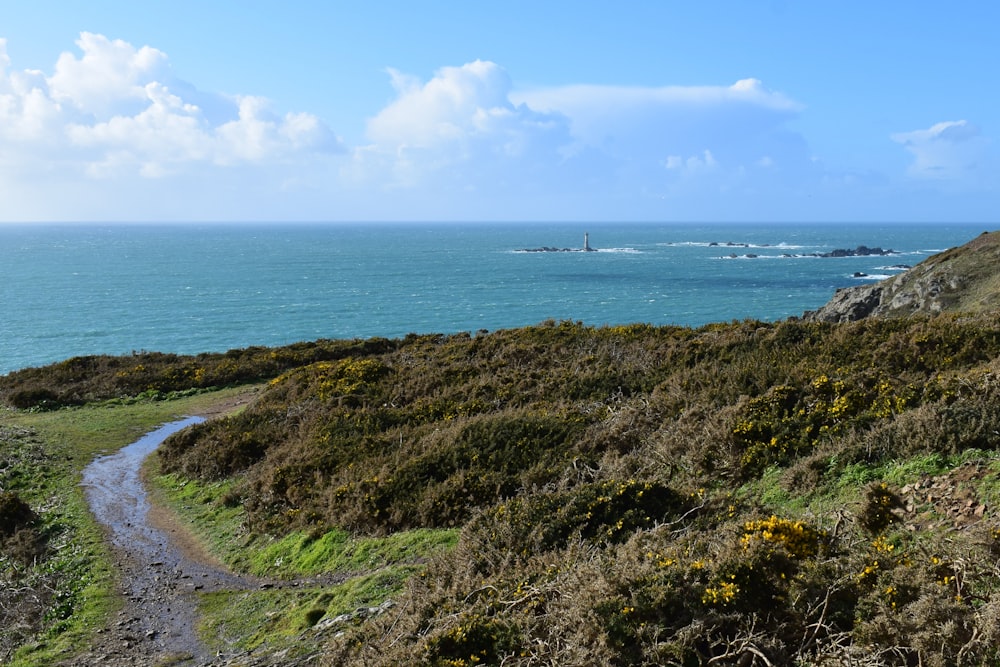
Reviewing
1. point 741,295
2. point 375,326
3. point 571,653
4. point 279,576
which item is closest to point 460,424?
point 279,576

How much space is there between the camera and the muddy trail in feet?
34.3

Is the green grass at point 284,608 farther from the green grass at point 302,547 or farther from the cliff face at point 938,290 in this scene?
the cliff face at point 938,290

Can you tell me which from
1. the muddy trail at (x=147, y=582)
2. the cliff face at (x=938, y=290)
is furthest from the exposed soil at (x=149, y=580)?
the cliff face at (x=938, y=290)

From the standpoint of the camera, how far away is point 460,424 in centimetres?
1716

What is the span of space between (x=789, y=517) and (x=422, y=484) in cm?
757

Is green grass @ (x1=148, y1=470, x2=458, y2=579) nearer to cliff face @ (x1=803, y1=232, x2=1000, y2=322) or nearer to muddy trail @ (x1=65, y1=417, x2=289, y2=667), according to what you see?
muddy trail @ (x1=65, y1=417, x2=289, y2=667)

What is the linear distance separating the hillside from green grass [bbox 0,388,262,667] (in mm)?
460

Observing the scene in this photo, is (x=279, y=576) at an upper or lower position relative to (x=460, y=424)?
lower

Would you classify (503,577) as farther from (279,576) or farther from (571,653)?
(279,576)

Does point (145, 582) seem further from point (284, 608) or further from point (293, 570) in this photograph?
point (284, 608)

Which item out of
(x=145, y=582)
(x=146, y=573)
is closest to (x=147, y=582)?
(x=145, y=582)

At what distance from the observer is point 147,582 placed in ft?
43.3

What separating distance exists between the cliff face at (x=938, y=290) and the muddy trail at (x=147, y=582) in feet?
110

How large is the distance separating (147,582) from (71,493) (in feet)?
22.5
